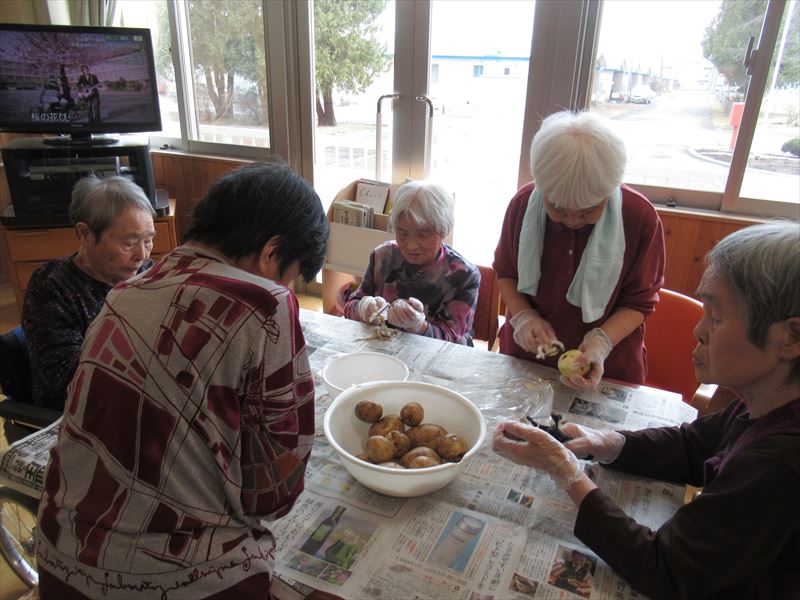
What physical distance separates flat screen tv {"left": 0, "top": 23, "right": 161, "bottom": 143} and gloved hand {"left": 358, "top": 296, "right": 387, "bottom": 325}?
236 cm

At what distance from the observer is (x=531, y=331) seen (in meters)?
1.51

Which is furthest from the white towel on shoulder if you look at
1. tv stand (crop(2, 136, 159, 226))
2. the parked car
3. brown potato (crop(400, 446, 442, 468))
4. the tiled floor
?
tv stand (crop(2, 136, 159, 226))

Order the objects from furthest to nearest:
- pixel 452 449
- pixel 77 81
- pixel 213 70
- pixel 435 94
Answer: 1. pixel 213 70
2. pixel 77 81
3. pixel 435 94
4. pixel 452 449

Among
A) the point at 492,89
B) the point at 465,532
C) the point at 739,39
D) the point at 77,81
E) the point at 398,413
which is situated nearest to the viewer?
the point at 465,532

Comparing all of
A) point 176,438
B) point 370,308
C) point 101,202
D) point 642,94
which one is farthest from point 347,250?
point 176,438

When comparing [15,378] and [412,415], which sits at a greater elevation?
[412,415]

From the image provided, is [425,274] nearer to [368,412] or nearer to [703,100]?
[368,412]

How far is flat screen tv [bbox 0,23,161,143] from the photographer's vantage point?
3064 millimetres

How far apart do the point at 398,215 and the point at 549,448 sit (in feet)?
3.47

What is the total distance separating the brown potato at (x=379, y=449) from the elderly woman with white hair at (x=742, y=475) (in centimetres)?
30

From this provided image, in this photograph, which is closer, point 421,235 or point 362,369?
point 362,369

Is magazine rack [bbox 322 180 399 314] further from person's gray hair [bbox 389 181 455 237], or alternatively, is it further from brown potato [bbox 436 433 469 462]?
brown potato [bbox 436 433 469 462]

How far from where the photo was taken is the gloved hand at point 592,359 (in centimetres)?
137

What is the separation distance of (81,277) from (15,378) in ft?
1.08
